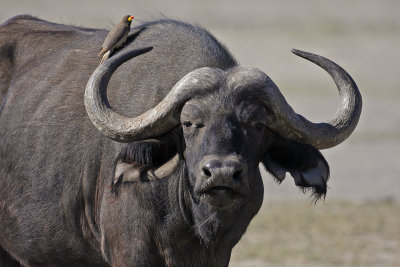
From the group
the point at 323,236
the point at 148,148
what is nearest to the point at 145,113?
the point at 148,148

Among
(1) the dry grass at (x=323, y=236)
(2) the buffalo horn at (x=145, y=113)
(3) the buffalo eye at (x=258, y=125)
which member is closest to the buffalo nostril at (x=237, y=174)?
(3) the buffalo eye at (x=258, y=125)

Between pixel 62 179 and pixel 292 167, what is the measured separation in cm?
181

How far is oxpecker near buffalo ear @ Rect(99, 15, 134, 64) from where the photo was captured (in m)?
6.68

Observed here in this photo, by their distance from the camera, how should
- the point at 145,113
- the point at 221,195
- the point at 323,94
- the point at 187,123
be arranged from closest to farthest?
the point at 221,195
the point at 187,123
the point at 145,113
the point at 323,94

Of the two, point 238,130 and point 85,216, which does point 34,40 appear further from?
point 238,130

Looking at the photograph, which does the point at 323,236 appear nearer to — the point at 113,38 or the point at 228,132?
the point at 113,38

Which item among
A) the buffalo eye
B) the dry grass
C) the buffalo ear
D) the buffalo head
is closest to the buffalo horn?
the buffalo head

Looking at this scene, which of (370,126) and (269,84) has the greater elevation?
(269,84)

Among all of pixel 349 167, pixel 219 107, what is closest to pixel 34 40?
pixel 219 107

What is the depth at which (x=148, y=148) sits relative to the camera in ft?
19.6

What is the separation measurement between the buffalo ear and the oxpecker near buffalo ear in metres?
1.46

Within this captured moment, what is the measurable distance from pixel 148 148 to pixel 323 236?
5801 millimetres

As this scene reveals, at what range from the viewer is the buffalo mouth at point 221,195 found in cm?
544

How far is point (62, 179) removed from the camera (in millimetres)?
6840
